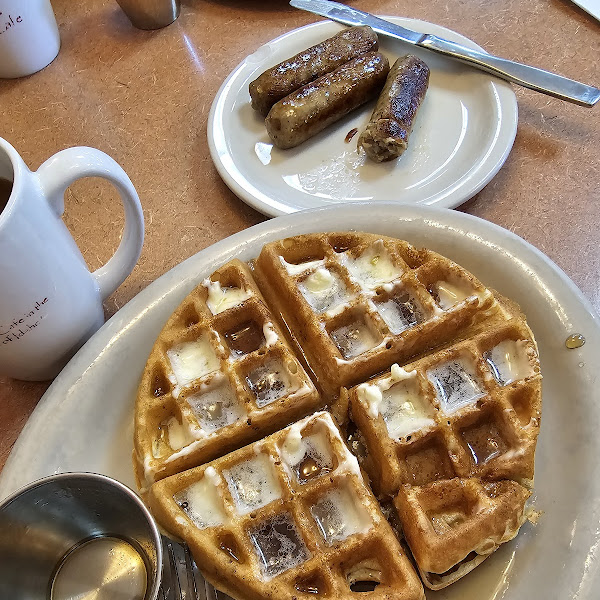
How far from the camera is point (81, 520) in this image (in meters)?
1.13

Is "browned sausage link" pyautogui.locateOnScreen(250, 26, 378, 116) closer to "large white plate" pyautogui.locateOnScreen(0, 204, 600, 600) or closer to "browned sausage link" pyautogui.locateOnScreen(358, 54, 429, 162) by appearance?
"browned sausage link" pyautogui.locateOnScreen(358, 54, 429, 162)

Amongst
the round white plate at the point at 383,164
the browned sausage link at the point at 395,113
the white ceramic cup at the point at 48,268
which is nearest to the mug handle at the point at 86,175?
the white ceramic cup at the point at 48,268

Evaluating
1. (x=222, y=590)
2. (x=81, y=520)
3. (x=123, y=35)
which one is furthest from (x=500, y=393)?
(x=123, y=35)

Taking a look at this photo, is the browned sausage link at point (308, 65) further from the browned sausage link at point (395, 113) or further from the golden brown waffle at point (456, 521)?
the golden brown waffle at point (456, 521)

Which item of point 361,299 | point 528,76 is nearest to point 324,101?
point 528,76

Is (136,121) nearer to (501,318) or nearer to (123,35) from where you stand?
(123,35)

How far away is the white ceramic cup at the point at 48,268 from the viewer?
1.15 m

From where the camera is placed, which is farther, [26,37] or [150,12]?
[150,12]

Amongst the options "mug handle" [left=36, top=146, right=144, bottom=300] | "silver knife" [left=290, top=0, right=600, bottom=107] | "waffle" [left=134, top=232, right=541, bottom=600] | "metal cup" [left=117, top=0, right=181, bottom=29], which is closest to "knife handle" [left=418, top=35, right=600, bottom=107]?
"silver knife" [left=290, top=0, right=600, bottom=107]

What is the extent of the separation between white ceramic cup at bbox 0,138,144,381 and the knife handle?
1255 millimetres

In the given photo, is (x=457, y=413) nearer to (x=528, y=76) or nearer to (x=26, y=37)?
(x=528, y=76)

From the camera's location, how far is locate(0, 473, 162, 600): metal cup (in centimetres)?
104

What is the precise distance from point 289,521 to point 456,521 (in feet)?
1.02

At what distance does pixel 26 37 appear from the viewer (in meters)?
2.16
